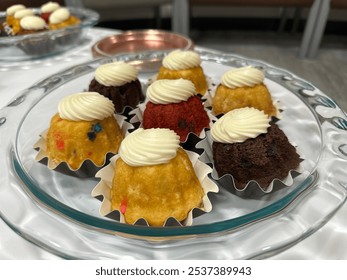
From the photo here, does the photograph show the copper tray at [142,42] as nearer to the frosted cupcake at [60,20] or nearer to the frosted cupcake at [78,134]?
the frosted cupcake at [60,20]

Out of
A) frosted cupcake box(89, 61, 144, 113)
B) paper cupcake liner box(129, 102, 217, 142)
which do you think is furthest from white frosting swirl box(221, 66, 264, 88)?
frosted cupcake box(89, 61, 144, 113)

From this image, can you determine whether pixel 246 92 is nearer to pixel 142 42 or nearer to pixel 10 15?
pixel 142 42

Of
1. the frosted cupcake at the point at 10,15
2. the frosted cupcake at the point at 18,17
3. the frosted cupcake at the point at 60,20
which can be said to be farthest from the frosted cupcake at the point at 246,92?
the frosted cupcake at the point at 10,15

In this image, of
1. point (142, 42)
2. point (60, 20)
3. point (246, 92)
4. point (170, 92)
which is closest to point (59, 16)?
point (60, 20)

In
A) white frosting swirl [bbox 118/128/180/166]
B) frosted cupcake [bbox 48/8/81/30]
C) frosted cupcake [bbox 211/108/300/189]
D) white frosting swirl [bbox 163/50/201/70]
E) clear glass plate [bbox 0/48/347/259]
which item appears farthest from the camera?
frosted cupcake [bbox 48/8/81/30]

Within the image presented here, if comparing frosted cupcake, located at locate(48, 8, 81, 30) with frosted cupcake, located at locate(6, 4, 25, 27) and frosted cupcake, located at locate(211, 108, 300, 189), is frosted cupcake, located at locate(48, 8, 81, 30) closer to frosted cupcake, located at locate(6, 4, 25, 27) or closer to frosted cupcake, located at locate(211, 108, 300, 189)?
frosted cupcake, located at locate(6, 4, 25, 27)

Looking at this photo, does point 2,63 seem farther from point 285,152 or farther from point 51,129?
point 285,152

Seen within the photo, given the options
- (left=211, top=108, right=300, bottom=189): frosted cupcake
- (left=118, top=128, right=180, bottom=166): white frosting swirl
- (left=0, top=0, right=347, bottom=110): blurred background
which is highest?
(left=118, top=128, right=180, bottom=166): white frosting swirl
